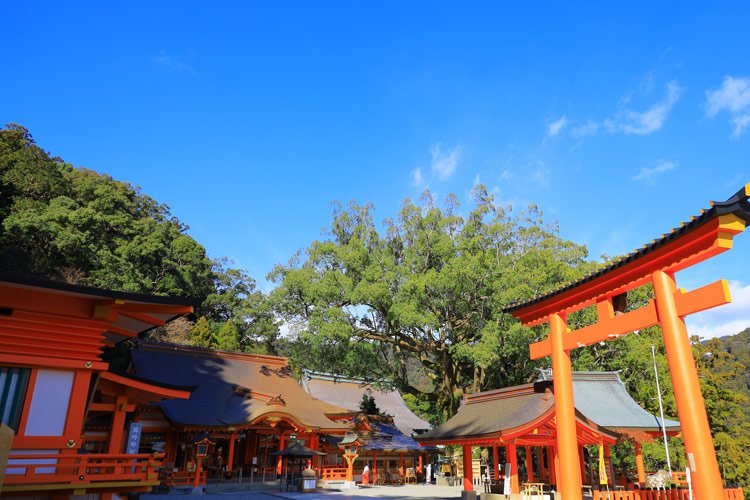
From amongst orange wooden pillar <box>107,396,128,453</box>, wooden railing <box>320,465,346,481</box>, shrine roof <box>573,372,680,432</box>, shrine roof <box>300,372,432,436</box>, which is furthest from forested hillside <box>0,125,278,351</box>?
shrine roof <box>573,372,680,432</box>

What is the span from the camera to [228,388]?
2586cm

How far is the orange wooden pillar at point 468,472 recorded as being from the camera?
1733 centimetres

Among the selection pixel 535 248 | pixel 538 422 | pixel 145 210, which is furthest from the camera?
pixel 145 210

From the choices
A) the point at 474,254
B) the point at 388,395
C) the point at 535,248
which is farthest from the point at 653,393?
the point at 388,395

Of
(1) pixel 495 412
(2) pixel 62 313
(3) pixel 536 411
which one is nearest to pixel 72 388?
(2) pixel 62 313

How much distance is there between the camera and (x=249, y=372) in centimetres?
2902

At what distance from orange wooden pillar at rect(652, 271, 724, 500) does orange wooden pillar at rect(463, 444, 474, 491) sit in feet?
38.1

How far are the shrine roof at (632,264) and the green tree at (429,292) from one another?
40.5 feet

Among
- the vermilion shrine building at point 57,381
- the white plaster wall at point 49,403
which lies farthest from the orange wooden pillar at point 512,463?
the white plaster wall at point 49,403

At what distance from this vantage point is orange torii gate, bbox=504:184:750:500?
6773mm

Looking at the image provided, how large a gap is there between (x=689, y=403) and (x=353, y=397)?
32346 mm

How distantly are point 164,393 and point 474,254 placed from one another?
19.0 meters

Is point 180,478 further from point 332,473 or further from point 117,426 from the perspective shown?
point 117,426

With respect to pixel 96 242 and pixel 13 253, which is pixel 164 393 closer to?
pixel 13 253
